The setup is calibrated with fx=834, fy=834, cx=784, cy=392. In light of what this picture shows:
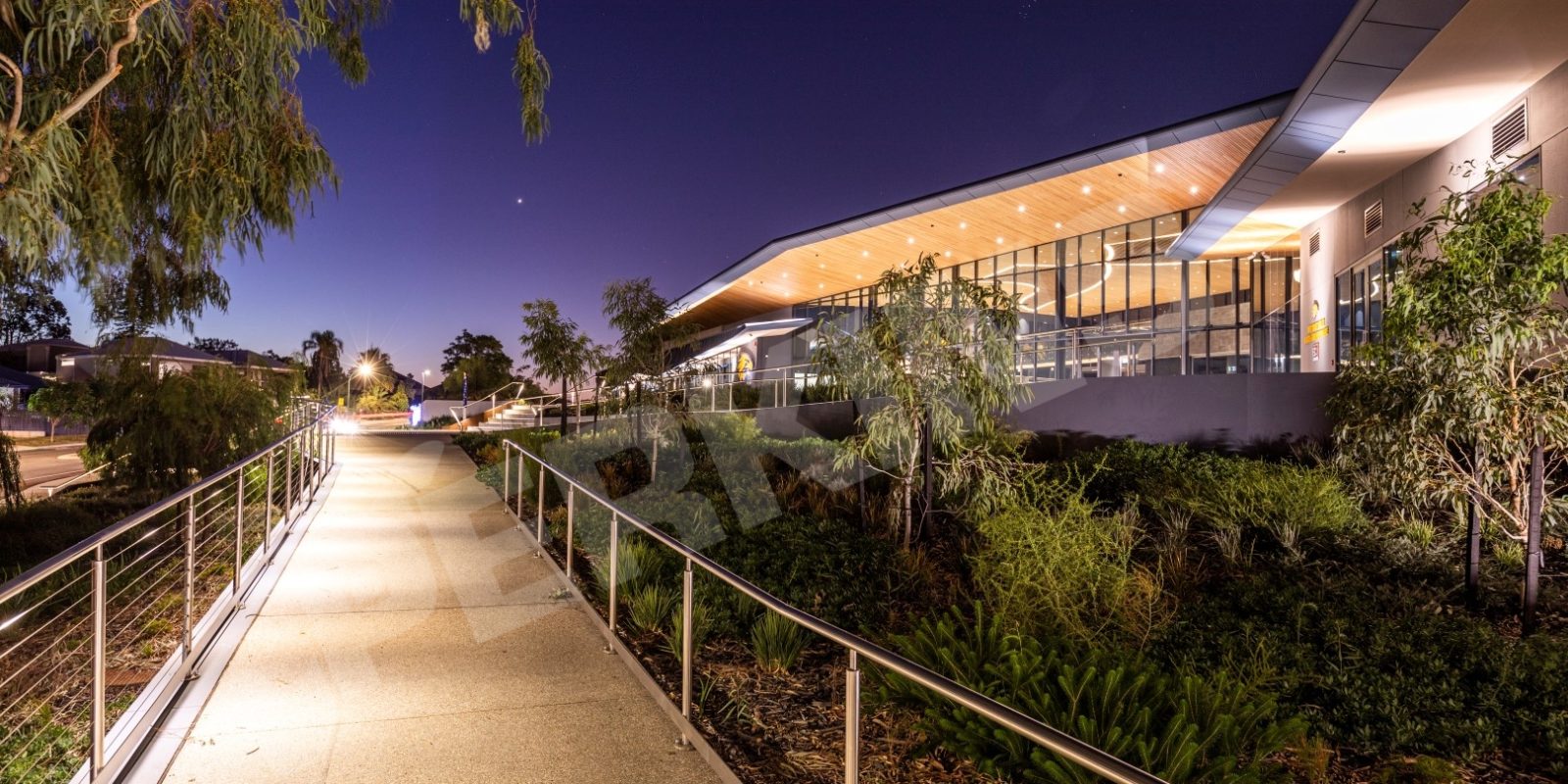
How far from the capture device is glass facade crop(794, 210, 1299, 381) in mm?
17156

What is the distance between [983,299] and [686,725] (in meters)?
6.01

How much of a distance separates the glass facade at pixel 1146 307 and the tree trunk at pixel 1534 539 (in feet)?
32.6

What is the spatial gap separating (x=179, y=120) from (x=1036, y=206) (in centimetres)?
1737

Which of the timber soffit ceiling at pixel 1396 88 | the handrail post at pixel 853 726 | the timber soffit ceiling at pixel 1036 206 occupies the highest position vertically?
the timber soffit ceiling at pixel 1036 206

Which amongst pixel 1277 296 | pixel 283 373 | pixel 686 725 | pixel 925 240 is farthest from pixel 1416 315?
pixel 925 240

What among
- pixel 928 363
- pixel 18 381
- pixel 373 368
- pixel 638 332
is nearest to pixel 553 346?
pixel 638 332

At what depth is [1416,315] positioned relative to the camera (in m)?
5.83

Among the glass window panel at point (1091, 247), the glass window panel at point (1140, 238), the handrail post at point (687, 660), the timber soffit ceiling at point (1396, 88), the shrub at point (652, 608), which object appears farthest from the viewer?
the glass window panel at point (1091, 247)

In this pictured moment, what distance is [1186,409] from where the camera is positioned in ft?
41.9

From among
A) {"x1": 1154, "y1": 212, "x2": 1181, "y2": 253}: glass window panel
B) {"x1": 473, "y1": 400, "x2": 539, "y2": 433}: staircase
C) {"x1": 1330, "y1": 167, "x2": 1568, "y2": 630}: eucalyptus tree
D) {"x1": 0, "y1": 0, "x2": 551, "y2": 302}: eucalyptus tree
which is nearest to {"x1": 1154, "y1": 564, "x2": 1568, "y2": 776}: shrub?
{"x1": 1330, "y1": 167, "x2": 1568, "y2": 630}: eucalyptus tree

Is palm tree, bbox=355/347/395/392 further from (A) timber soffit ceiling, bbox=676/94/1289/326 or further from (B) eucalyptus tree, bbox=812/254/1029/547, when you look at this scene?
(B) eucalyptus tree, bbox=812/254/1029/547

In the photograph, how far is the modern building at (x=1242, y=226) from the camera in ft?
28.4

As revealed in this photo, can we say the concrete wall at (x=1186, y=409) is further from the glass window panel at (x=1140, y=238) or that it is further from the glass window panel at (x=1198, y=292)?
the glass window panel at (x=1140, y=238)

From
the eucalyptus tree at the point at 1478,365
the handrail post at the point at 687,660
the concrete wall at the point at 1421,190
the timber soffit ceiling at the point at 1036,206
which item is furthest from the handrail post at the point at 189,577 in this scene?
the timber soffit ceiling at the point at 1036,206
